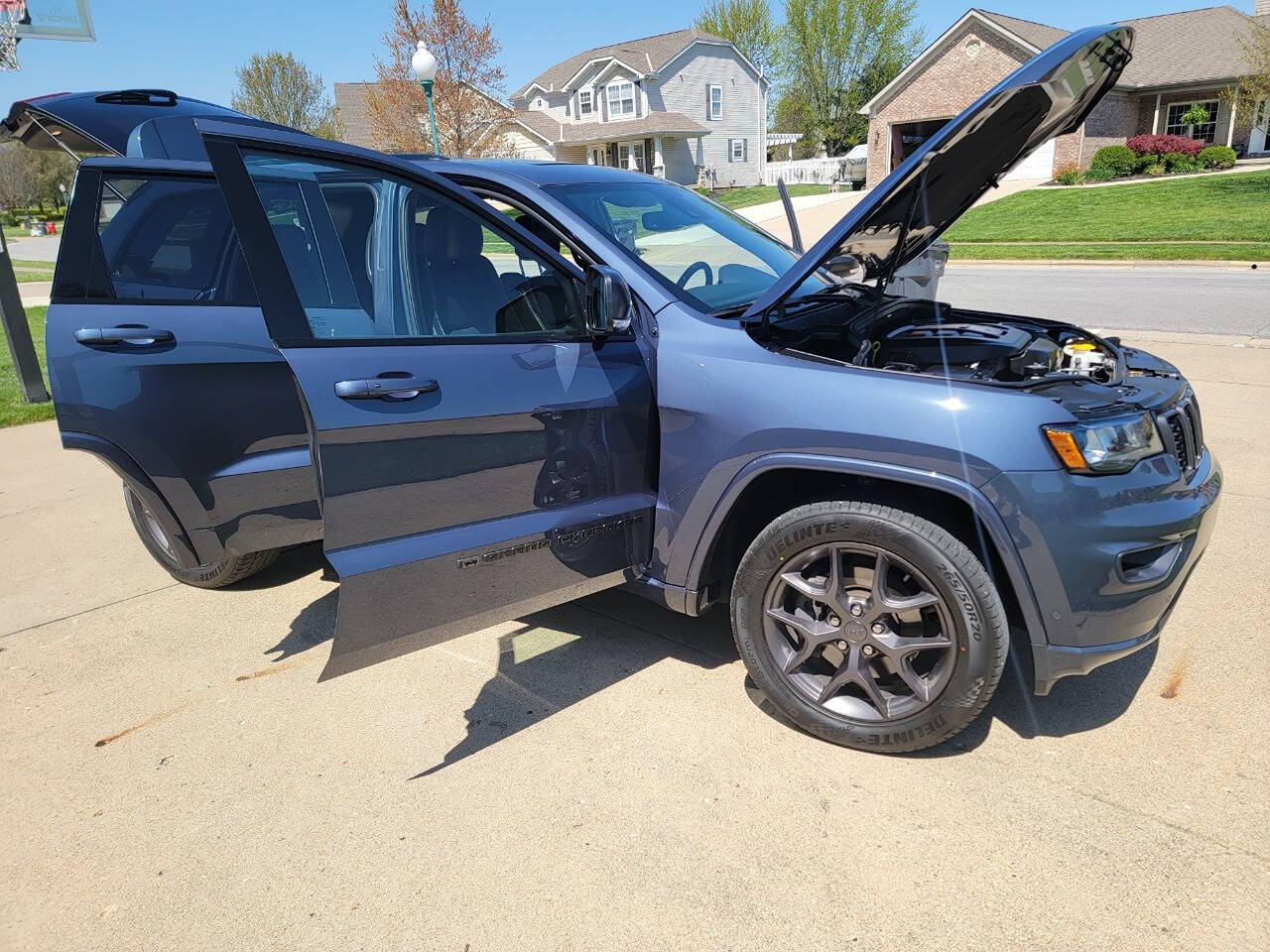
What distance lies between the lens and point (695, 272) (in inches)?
143

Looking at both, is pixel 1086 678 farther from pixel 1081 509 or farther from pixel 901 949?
pixel 901 949

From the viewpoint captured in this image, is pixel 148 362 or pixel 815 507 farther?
pixel 148 362

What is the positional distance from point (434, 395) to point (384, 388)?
0.52 feet

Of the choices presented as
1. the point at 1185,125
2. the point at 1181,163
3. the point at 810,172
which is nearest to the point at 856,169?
the point at 810,172

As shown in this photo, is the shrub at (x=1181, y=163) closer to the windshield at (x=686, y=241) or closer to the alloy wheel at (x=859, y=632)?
the windshield at (x=686, y=241)

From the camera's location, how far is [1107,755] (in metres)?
2.86

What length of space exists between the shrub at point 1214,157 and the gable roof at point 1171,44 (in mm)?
3754

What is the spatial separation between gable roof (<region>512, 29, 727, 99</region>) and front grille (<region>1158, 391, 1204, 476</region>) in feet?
145

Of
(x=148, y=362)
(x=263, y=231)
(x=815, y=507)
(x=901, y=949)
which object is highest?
(x=263, y=231)

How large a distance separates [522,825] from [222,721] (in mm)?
1403

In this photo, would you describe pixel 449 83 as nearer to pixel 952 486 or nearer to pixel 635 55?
pixel 635 55

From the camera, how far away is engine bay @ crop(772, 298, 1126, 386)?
3115mm

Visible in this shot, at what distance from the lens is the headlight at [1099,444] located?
246 cm

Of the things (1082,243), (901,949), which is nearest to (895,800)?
(901,949)
